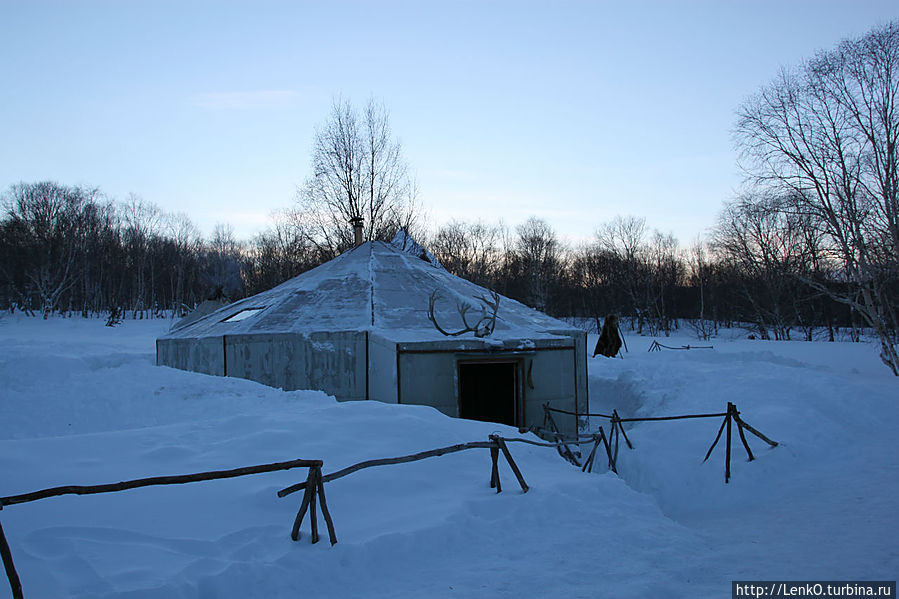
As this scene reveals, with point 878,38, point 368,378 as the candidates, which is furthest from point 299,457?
point 878,38

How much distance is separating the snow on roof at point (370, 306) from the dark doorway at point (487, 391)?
1361 millimetres

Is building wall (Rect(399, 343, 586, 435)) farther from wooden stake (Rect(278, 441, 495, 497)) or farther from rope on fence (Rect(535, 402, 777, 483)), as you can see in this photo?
wooden stake (Rect(278, 441, 495, 497))

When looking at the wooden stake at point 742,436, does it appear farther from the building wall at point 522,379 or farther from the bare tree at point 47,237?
the bare tree at point 47,237

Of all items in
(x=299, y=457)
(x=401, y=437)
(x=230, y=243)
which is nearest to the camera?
(x=299, y=457)

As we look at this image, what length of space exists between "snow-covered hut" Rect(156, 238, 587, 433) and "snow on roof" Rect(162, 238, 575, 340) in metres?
0.04

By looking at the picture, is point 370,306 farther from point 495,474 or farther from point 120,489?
point 120,489

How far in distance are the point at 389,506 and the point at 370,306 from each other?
781cm

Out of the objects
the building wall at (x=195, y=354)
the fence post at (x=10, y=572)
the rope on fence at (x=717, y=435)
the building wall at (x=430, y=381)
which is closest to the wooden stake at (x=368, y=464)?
the fence post at (x=10, y=572)

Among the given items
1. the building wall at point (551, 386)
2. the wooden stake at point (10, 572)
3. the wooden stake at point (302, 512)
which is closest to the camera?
the wooden stake at point (10, 572)

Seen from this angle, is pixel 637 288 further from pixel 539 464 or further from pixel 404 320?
pixel 539 464

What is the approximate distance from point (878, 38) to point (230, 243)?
188 ft

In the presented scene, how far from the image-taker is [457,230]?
46.2 metres

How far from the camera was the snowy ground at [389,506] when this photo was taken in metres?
3.69

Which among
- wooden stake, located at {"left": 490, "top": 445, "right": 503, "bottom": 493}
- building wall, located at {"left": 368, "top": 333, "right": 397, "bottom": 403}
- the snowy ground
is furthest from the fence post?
building wall, located at {"left": 368, "top": 333, "right": 397, "bottom": 403}
